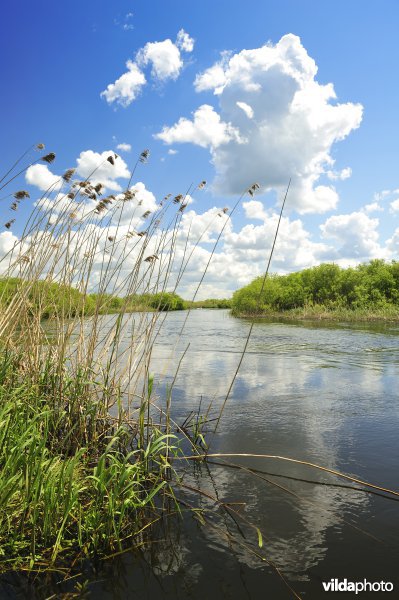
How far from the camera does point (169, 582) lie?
245 centimetres

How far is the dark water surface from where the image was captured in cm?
247

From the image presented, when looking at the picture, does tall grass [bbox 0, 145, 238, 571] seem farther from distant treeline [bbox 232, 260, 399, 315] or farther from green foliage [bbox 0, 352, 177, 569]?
distant treeline [bbox 232, 260, 399, 315]

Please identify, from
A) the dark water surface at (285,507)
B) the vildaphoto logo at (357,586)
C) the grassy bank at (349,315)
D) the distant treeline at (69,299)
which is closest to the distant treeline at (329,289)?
the grassy bank at (349,315)

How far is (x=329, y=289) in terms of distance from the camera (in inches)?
1946

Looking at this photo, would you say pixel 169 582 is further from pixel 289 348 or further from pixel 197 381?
pixel 289 348

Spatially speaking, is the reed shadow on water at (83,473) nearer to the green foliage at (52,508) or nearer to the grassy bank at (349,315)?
the green foliage at (52,508)

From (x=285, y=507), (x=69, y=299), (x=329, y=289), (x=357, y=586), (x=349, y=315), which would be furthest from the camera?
(x=329, y=289)

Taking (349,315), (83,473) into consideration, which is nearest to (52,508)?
(83,473)

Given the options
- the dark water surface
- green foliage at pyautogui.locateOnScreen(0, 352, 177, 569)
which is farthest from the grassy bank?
green foliage at pyautogui.locateOnScreen(0, 352, 177, 569)

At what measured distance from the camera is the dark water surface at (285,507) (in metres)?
2.47

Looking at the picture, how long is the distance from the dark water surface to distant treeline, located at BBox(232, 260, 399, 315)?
119ft

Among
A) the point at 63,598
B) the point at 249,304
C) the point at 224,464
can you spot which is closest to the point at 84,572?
the point at 63,598

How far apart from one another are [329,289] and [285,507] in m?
48.6

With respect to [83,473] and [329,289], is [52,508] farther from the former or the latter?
[329,289]
